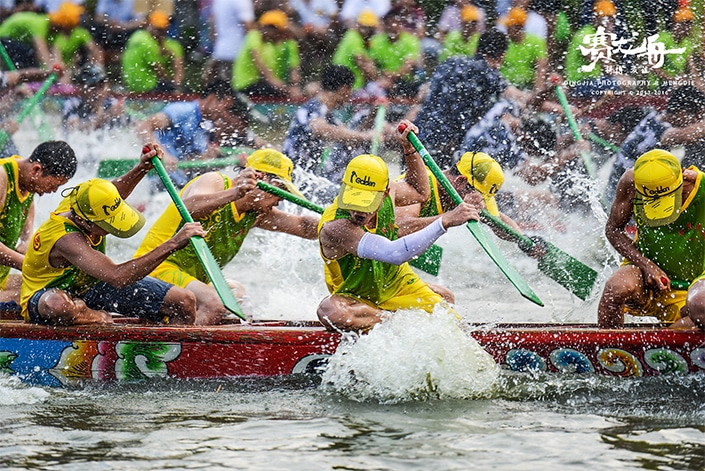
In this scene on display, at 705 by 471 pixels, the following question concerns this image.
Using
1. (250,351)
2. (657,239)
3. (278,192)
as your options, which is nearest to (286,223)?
(278,192)

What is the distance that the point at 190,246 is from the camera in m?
6.70

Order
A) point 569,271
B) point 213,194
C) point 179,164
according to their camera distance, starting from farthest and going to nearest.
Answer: point 179,164
point 569,271
point 213,194

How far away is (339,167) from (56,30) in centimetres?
334

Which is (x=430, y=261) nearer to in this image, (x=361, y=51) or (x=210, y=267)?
(x=210, y=267)

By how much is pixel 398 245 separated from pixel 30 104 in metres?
6.60

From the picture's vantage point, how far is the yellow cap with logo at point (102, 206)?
5984 mm

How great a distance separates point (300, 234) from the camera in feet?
23.1

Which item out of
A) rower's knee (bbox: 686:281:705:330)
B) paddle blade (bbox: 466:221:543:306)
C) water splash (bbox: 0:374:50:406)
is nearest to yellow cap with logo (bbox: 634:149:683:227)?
rower's knee (bbox: 686:281:705:330)

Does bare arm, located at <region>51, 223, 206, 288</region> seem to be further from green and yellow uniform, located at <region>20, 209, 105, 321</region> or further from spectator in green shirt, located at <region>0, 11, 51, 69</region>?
spectator in green shirt, located at <region>0, 11, 51, 69</region>

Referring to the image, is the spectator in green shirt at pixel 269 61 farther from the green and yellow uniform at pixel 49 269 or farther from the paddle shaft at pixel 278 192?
the green and yellow uniform at pixel 49 269

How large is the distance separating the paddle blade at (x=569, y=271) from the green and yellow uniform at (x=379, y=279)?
5.35ft

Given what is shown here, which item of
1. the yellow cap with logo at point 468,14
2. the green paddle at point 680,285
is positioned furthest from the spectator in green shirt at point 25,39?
the green paddle at point 680,285

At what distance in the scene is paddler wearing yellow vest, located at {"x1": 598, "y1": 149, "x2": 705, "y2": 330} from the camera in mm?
6062

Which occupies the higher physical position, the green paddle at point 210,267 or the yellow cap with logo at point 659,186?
the yellow cap with logo at point 659,186
